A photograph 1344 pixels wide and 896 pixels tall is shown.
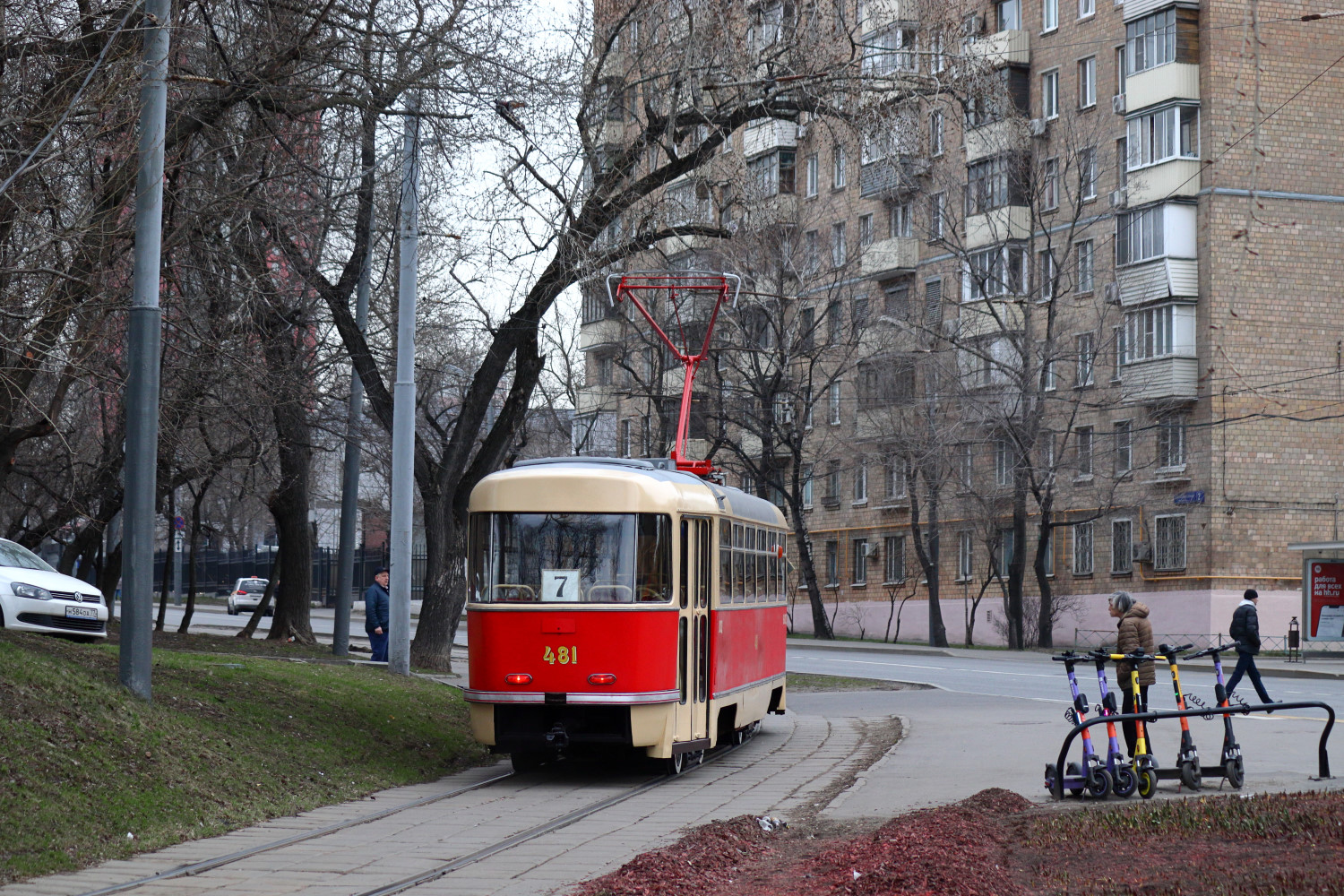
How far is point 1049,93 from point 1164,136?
20.8 ft

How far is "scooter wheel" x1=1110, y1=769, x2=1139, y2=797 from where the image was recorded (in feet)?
40.1

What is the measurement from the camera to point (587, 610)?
567 inches

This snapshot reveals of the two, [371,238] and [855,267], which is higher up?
[855,267]

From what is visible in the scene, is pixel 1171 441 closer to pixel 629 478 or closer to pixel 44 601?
pixel 44 601

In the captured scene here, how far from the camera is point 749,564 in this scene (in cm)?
1784

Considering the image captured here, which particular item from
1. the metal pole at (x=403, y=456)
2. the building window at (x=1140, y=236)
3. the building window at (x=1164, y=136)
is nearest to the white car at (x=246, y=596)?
the building window at (x=1140, y=236)

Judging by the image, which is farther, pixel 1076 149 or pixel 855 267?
pixel 855 267

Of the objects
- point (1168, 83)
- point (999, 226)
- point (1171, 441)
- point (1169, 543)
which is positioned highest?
point (1168, 83)

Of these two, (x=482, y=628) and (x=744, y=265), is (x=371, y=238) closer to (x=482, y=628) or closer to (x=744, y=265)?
(x=482, y=628)

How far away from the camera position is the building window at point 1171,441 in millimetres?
45125

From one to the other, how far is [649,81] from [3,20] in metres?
8.45

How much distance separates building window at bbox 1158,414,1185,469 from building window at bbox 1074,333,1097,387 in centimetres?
228

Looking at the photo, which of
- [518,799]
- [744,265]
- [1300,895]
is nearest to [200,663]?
[518,799]

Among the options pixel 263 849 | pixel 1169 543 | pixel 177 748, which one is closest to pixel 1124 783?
pixel 263 849
